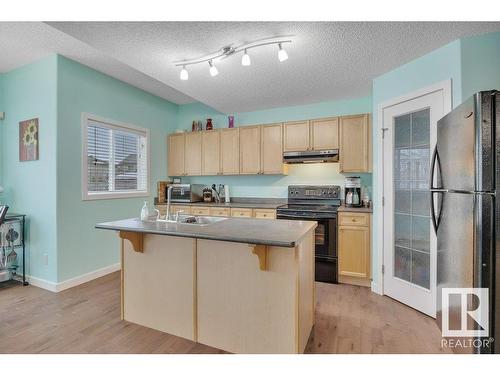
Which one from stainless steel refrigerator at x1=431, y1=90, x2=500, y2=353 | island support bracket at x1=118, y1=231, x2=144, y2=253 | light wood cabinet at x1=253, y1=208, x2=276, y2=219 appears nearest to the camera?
stainless steel refrigerator at x1=431, y1=90, x2=500, y2=353

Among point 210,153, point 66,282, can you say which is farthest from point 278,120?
point 66,282

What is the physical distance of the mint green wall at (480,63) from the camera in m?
2.15

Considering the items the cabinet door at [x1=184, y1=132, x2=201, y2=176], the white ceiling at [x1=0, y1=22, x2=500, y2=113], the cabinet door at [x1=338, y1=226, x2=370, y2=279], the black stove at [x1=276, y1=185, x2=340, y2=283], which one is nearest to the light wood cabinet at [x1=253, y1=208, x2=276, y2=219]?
the black stove at [x1=276, y1=185, x2=340, y2=283]

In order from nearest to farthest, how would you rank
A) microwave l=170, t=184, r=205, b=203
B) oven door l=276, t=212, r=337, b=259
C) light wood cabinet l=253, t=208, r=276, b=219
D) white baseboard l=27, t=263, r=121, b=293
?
white baseboard l=27, t=263, r=121, b=293
oven door l=276, t=212, r=337, b=259
light wood cabinet l=253, t=208, r=276, b=219
microwave l=170, t=184, r=205, b=203

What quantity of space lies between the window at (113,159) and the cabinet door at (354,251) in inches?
122

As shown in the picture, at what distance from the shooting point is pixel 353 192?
3615 millimetres

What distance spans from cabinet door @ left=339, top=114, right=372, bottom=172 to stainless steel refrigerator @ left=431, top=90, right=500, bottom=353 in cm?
160

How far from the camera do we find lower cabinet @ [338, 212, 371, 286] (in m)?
3.14

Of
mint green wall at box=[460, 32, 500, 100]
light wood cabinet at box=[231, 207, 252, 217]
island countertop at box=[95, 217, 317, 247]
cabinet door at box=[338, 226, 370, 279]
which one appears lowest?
cabinet door at box=[338, 226, 370, 279]

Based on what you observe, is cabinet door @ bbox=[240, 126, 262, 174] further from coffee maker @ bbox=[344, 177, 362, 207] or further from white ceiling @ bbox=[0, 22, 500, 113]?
coffee maker @ bbox=[344, 177, 362, 207]

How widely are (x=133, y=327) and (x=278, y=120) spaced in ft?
11.3

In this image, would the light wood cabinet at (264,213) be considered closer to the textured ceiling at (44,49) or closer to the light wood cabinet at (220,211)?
the light wood cabinet at (220,211)

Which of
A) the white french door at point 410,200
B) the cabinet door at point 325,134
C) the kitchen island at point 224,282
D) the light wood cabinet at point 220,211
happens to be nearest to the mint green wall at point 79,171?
the light wood cabinet at point 220,211
